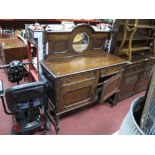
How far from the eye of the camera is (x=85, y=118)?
89.0 inches

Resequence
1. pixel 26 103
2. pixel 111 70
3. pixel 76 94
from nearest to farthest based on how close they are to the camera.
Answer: pixel 26 103 < pixel 76 94 < pixel 111 70

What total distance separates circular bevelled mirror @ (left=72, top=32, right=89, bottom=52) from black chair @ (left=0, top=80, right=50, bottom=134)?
2.69ft

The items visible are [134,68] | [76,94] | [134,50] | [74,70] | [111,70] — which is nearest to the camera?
[74,70]

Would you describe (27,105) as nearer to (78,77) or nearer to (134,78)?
(78,77)

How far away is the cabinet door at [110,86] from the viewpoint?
2043mm

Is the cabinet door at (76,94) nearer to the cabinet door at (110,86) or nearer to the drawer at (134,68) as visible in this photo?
the cabinet door at (110,86)

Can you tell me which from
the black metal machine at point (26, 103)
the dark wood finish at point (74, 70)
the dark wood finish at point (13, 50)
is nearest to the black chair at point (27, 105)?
the black metal machine at point (26, 103)

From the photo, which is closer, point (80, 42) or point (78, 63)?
point (78, 63)

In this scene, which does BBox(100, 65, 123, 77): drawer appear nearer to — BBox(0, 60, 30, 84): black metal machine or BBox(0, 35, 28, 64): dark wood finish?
BBox(0, 60, 30, 84): black metal machine

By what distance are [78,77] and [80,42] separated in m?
0.63

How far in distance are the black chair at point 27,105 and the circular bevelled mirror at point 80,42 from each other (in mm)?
819

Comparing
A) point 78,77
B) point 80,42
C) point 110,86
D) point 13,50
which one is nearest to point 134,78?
point 110,86

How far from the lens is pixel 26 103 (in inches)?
62.3
